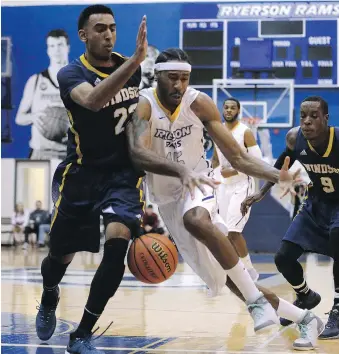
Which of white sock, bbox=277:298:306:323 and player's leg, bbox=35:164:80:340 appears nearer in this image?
player's leg, bbox=35:164:80:340

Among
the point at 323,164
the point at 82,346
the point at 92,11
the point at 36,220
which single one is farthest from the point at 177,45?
the point at 82,346

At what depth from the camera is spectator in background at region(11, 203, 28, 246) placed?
19750 millimetres

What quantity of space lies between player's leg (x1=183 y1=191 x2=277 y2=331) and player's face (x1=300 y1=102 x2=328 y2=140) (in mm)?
1212

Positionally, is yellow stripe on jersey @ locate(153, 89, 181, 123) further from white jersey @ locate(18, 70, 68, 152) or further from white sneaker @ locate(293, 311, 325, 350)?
white jersey @ locate(18, 70, 68, 152)

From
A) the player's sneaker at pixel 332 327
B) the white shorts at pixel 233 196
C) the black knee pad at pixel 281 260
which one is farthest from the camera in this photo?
the white shorts at pixel 233 196

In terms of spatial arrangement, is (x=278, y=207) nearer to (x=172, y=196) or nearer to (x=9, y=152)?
(x=9, y=152)

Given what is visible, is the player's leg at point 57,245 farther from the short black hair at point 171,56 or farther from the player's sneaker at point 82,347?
the short black hair at point 171,56

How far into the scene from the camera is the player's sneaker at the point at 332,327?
5.71 metres

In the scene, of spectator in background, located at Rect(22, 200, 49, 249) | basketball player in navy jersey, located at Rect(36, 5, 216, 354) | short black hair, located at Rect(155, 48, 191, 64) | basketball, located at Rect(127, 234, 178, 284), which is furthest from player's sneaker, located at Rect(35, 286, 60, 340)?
spectator in background, located at Rect(22, 200, 49, 249)

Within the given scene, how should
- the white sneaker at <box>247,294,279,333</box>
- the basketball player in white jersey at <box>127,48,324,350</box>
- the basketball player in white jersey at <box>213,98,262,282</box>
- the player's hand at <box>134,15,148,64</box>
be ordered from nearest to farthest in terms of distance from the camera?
the player's hand at <box>134,15,148,64</box> → the white sneaker at <box>247,294,279,333</box> → the basketball player in white jersey at <box>127,48,324,350</box> → the basketball player in white jersey at <box>213,98,262,282</box>

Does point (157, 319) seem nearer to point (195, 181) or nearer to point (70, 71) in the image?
point (195, 181)

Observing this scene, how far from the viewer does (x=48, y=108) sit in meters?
20.7

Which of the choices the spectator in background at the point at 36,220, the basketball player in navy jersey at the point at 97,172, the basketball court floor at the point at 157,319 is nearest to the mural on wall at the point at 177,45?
the spectator in background at the point at 36,220

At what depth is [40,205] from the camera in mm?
19953
